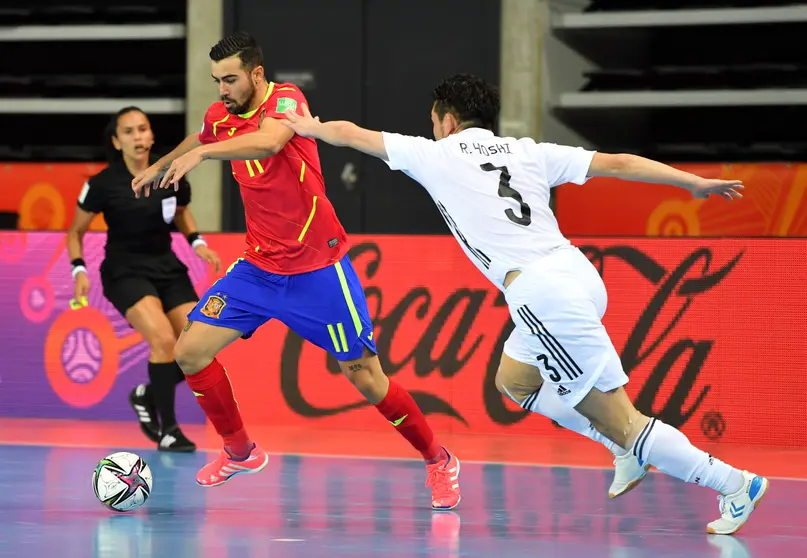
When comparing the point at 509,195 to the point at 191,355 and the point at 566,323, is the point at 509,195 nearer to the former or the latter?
the point at 566,323

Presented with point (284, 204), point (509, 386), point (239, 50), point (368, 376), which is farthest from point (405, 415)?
point (239, 50)

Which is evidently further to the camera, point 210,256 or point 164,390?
point 164,390

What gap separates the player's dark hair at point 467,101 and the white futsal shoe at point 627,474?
5.24ft

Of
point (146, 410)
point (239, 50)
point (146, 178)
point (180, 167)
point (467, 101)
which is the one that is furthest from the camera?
point (146, 410)

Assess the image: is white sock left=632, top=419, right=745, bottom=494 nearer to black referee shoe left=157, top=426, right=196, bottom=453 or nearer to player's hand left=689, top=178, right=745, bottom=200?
player's hand left=689, top=178, right=745, bottom=200

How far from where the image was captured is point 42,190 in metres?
15.3

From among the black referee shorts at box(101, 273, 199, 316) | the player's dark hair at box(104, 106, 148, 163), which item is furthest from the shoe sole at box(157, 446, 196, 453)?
the player's dark hair at box(104, 106, 148, 163)

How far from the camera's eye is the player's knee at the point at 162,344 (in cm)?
892

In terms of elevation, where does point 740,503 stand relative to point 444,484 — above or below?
above

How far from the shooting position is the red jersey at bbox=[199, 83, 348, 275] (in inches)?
276

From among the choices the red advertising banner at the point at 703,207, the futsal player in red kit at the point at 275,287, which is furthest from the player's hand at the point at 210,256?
the red advertising banner at the point at 703,207

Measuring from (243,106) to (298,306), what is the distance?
3.20 ft

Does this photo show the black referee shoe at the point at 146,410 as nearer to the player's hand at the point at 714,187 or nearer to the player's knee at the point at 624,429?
the player's knee at the point at 624,429

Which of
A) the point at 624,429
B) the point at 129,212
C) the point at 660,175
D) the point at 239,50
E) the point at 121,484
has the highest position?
the point at 239,50
